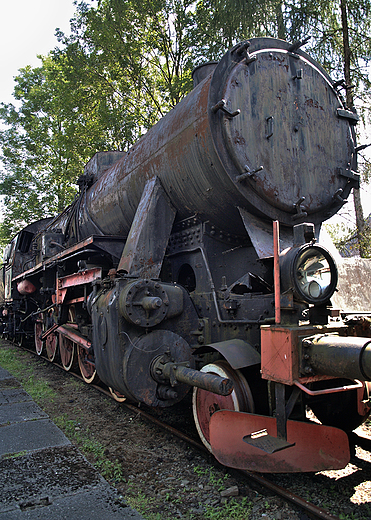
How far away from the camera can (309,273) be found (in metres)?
3.02

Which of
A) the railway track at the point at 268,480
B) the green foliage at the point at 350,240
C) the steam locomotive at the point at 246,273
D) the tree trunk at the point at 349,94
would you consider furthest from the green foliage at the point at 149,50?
the railway track at the point at 268,480

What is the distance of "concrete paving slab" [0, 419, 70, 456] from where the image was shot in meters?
3.93

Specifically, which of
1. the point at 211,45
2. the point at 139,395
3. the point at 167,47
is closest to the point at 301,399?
the point at 139,395

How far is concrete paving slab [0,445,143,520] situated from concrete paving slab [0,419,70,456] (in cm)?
24

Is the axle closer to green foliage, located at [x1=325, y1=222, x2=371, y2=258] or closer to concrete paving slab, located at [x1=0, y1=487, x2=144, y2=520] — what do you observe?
concrete paving slab, located at [x1=0, y1=487, x2=144, y2=520]

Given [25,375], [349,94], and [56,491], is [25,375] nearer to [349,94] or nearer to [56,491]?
[56,491]

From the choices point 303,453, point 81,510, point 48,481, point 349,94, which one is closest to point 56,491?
point 48,481

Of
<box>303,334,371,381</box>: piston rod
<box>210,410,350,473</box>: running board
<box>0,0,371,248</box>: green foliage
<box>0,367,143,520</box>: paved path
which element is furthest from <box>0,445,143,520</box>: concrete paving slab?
<box>0,0,371,248</box>: green foliage

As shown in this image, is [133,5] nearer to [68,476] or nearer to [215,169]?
[215,169]

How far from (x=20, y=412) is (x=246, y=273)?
340cm

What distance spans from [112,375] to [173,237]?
5.69 feet

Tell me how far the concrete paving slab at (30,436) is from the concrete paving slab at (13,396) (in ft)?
3.96

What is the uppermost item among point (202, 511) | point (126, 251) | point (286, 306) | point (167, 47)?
point (167, 47)

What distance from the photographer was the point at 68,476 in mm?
3238
